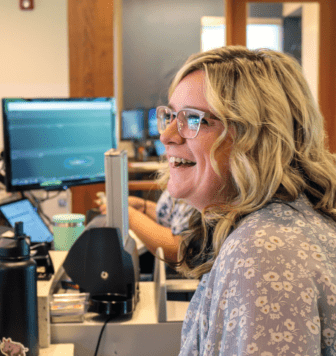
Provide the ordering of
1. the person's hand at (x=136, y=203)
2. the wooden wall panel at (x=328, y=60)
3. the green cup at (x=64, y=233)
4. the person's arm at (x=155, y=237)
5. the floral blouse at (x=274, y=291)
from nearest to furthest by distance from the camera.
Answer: the floral blouse at (x=274, y=291) < the green cup at (x=64, y=233) < the person's arm at (x=155, y=237) < the person's hand at (x=136, y=203) < the wooden wall panel at (x=328, y=60)

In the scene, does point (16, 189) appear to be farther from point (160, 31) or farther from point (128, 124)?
point (160, 31)

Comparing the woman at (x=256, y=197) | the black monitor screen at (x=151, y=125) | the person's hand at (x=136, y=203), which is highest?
the woman at (x=256, y=197)

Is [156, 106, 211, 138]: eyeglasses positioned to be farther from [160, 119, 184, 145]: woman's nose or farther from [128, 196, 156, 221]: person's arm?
[128, 196, 156, 221]: person's arm

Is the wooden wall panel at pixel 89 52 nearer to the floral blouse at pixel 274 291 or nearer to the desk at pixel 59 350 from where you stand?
the desk at pixel 59 350

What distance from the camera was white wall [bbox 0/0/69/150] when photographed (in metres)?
3.11

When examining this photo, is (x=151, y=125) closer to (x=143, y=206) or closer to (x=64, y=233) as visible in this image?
(x=143, y=206)

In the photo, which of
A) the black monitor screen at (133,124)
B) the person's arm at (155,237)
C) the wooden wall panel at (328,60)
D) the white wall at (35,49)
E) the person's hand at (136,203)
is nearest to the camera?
the person's arm at (155,237)

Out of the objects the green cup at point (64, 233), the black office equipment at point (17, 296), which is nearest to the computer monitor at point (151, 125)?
the green cup at point (64, 233)

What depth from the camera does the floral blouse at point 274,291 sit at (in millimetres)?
603

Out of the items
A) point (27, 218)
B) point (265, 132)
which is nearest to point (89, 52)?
point (27, 218)

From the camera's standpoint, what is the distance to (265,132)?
0.76 metres

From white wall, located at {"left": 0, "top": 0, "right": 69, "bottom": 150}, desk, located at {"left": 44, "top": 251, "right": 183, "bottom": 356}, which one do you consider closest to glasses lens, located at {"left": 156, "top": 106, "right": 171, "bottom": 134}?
desk, located at {"left": 44, "top": 251, "right": 183, "bottom": 356}

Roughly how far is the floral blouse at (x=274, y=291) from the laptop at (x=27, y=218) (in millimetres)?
1226

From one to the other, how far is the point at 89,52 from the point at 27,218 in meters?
1.43
